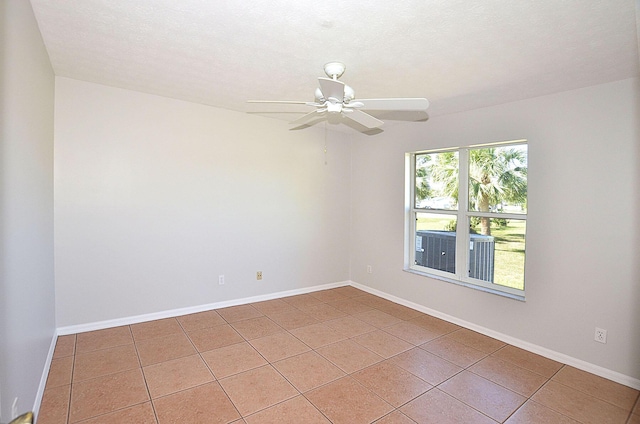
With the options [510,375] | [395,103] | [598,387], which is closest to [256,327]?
[510,375]

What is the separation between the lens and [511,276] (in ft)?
11.1

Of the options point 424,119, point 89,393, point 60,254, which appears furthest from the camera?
point 424,119

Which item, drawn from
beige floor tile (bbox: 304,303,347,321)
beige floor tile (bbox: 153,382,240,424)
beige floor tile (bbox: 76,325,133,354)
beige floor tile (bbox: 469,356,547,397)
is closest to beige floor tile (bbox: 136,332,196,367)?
beige floor tile (bbox: 76,325,133,354)

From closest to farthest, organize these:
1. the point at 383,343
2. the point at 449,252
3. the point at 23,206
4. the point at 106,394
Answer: the point at 23,206 → the point at 106,394 → the point at 383,343 → the point at 449,252

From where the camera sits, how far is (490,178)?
358 cm

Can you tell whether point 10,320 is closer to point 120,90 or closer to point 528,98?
point 120,90

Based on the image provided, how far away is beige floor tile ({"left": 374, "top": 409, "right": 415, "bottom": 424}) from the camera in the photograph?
2.06 m

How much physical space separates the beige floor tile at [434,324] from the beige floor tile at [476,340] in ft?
0.28

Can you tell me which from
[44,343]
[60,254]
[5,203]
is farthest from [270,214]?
[5,203]

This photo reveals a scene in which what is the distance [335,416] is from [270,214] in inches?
108

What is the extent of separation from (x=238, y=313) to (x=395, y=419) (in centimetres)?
234

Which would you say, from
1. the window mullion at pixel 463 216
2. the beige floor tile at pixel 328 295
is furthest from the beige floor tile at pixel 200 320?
the window mullion at pixel 463 216

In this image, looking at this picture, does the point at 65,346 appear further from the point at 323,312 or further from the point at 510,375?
the point at 510,375

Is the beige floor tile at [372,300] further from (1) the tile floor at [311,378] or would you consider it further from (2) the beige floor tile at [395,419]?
(2) the beige floor tile at [395,419]
